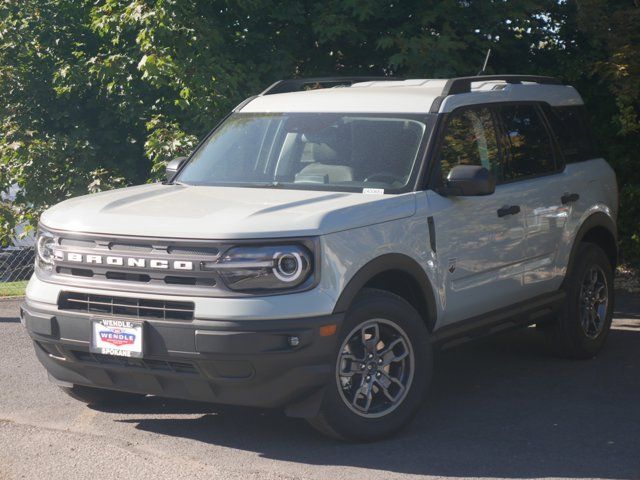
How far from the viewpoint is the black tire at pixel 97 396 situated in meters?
6.98

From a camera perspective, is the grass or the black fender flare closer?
the black fender flare

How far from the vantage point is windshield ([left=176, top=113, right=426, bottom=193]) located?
6875mm

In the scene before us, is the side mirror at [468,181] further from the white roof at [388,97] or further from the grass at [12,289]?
the grass at [12,289]

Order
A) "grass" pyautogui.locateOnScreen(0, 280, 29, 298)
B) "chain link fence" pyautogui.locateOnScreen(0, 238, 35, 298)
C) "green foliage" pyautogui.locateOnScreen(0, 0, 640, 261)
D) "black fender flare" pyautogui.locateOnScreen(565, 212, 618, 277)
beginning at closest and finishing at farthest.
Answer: "black fender flare" pyautogui.locateOnScreen(565, 212, 618, 277) → "green foliage" pyautogui.locateOnScreen(0, 0, 640, 261) → "grass" pyautogui.locateOnScreen(0, 280, 29, 298) → "chain link fence" pyautogui.locateOnScreen(0, 238, 35, 298)

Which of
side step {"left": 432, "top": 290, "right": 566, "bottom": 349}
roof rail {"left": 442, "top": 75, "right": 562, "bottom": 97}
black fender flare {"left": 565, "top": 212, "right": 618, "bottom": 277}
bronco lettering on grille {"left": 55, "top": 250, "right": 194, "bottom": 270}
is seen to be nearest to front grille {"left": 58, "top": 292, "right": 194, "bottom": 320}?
bronco lettering on grille {"left": 55, "top": 250, "right": 194, "bottom": 270}

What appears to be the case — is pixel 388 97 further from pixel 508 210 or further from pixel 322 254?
pixel 322 254

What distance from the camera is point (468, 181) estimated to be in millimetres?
6660

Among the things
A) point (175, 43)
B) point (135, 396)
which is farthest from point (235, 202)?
point (175, 43)

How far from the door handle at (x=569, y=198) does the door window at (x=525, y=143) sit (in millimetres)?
202

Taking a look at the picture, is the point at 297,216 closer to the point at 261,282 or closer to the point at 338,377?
the point at 261,282

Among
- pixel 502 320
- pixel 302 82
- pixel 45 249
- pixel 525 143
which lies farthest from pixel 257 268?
pixel 525 143

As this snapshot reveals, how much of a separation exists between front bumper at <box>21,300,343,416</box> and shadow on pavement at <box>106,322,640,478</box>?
1.34 feet

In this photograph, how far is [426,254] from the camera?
662 cm

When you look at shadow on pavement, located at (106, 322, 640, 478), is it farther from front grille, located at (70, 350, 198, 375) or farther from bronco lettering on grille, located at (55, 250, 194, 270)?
bronco lettering on grille, located at (55, 250, 194, 270)
